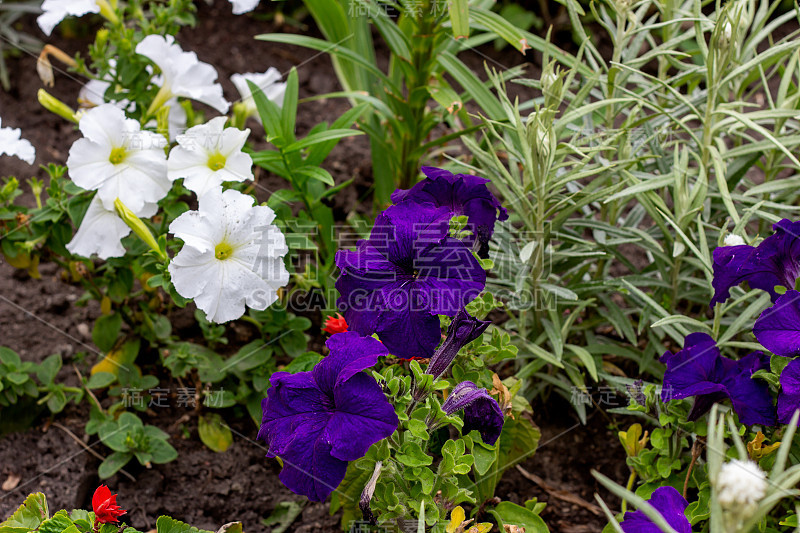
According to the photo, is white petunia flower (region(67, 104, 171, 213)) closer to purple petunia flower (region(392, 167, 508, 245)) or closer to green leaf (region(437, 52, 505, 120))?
purple petunia flower (region(392, 167, 508, 245))

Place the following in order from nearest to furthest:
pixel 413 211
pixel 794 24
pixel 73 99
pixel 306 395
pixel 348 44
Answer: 1. pixel 306 395
2. pixel 413 211
3. pixel 348 44
4. pixel 73 99
5. pixel 794 24

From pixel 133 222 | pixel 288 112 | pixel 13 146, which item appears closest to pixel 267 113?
pixel 288 112

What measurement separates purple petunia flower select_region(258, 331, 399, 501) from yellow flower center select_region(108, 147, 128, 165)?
0.83m

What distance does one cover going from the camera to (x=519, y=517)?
1.55m

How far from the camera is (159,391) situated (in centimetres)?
202

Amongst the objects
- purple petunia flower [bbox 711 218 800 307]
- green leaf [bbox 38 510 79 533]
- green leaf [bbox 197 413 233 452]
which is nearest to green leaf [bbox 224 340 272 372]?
green leaf [bbox 197 413 233 452]

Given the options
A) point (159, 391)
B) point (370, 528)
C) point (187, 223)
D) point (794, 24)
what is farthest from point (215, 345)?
point (794, 24)

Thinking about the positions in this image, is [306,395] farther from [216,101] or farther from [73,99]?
[73,99]

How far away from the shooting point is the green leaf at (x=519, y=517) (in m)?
1.52

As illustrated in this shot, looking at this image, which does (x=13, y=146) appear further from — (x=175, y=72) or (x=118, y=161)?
(x=175, y=72)

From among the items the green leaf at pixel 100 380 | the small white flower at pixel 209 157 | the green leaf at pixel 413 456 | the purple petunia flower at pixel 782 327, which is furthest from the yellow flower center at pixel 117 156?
the purple petunia flower at pixel 782 327

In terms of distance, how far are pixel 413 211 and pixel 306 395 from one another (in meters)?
0.41

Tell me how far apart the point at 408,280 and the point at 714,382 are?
68 centimetres

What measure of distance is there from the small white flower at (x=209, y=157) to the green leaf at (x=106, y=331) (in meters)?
0.55
